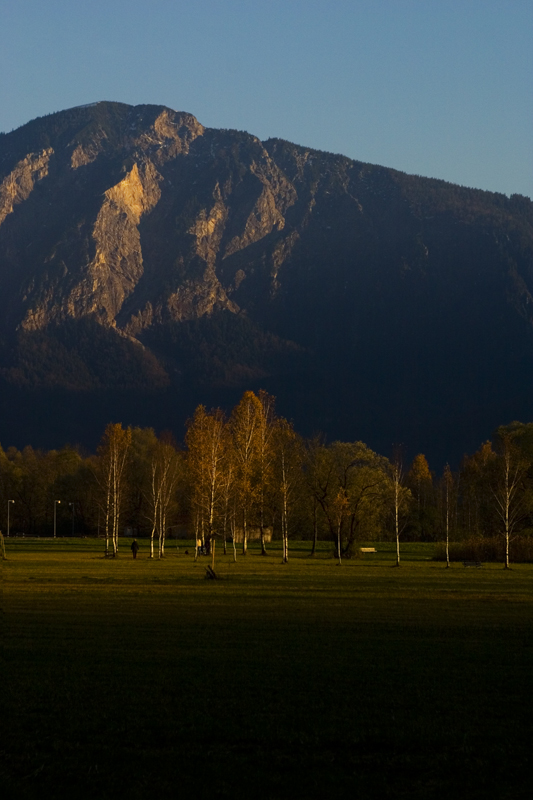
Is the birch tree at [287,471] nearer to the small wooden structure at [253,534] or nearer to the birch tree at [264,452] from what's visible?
the birch tree at [264,452]

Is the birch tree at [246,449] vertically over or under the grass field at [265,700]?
over

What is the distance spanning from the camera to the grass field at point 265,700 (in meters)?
11.9

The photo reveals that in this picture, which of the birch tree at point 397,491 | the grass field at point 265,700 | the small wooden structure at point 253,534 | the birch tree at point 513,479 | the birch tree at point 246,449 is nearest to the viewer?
the grass field at point 265,700

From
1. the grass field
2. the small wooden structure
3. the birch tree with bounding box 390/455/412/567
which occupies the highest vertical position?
the birch tree with bounding box 390/455/412/567

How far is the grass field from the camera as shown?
1190cm

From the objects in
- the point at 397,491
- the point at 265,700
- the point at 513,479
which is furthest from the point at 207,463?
the point at 265,700

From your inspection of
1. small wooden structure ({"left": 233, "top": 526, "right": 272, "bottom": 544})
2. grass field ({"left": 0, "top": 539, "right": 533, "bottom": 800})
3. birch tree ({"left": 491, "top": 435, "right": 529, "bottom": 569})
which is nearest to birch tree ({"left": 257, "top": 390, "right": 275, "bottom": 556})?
small wooden structure ({"left": 233, "top": 526, "right": 272, "bottom": 544})

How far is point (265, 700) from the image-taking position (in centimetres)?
1599

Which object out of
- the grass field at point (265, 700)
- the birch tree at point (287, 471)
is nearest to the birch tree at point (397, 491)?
the birch tree at point (287, 471)


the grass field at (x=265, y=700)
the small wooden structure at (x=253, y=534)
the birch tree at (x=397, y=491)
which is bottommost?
the small wooden structure at (x=253, y=534)

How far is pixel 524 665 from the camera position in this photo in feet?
64.4

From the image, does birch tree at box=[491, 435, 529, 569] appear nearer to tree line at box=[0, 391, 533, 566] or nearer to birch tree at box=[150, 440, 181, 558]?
tree line at box=[0, 391, 533, 566]

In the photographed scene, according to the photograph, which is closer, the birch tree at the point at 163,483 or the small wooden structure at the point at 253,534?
the birch tree at the point at 163,483

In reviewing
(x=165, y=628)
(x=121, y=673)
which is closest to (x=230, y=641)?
(x=165, y=628)
